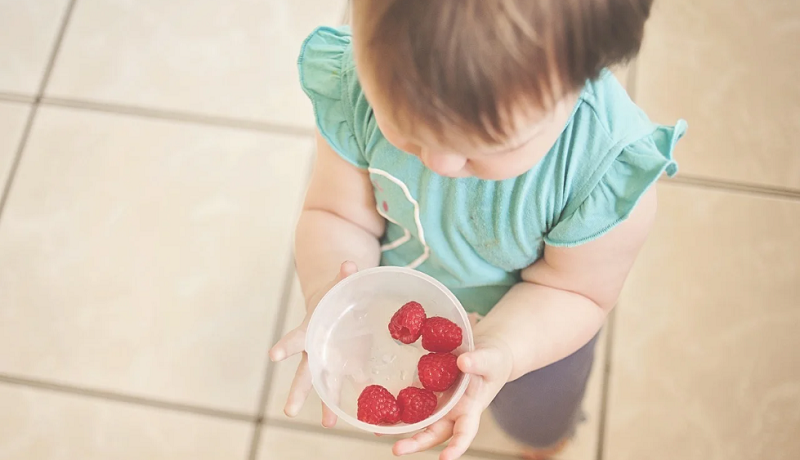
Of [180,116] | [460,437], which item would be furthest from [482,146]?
[180,116]

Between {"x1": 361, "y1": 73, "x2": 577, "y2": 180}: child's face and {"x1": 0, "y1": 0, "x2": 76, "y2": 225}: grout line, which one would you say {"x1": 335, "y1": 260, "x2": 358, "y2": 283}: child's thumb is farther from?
{"x1": 0, "y1": 0, "x2": 76, "y2": 225}: grout line

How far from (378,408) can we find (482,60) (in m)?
0.29

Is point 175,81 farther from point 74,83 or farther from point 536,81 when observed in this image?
point 536,81

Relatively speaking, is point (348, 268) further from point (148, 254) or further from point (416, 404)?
point (148, 254)

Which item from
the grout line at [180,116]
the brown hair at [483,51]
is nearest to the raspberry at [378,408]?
the brown hair at [483,51]

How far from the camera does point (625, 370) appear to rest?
899mm

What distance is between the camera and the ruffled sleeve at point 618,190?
0.49 m

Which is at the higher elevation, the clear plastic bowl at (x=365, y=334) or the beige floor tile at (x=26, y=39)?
the beige floor tile at (x=26, y=39)

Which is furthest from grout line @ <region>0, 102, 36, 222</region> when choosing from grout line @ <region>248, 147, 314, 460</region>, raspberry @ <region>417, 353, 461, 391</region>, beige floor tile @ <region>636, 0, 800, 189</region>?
beige floor tile @ <region>636, 0, 800, 189</region>

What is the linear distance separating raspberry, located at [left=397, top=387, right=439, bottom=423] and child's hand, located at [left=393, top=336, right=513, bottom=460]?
0.02m

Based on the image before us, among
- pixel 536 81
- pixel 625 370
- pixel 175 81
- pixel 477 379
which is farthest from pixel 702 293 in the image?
pixel 175 81

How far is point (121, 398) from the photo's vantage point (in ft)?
3.06

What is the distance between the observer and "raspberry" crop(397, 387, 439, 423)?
0.52 m

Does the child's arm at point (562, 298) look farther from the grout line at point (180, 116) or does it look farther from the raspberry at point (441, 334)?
the grout line at point (180, 116)
